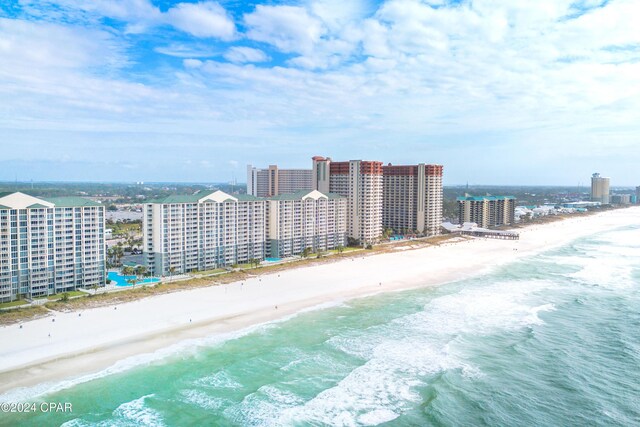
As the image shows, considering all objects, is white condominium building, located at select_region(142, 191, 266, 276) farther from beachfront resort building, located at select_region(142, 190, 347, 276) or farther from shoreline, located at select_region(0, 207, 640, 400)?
shoreline, located at select_region(0, 207, 640, 400)

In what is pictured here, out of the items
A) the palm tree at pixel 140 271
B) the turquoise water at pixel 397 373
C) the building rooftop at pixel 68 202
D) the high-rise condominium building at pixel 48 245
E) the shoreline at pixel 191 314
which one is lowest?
the turquoise water at pixel 397 373

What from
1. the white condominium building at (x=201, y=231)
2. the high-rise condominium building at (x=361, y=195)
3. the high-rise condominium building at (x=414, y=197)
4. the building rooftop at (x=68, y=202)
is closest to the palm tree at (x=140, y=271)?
the white condominium building at (x=201, y=231)

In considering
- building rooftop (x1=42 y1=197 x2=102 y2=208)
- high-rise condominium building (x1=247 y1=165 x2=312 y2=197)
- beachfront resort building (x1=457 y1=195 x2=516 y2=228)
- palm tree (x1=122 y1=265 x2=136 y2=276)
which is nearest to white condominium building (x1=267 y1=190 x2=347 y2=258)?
palm tree (x1=122 y1=265 x2=136 y2=276)

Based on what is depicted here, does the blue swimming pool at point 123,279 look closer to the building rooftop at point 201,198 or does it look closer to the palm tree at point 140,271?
the palm tree at point 140,271

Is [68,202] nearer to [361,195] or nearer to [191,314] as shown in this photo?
[191,314]

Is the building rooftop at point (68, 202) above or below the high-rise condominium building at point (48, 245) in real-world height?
above

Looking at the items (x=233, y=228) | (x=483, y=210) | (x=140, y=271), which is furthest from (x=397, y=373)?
(x=483, y=210)

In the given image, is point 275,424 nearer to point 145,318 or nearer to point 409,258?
point 145,318
